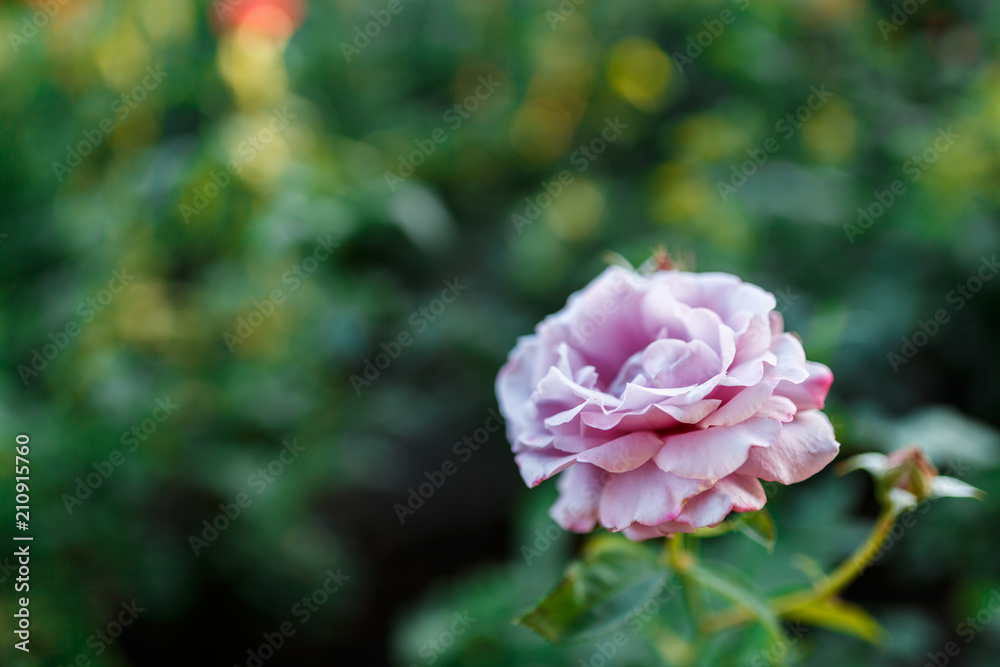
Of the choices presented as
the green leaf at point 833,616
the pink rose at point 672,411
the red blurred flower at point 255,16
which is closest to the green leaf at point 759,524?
the pink rose at point 672,411

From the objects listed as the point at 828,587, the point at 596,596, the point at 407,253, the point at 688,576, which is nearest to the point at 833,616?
the point at 828,587

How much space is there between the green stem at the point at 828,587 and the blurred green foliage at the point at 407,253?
7.5 inches

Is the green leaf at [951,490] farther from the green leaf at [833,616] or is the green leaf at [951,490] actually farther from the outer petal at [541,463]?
the outer petal at [541,463]

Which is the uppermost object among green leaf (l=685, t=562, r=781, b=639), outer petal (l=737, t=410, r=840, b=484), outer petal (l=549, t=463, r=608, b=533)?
outer petal (l=737, t=410, r=840, b=484)

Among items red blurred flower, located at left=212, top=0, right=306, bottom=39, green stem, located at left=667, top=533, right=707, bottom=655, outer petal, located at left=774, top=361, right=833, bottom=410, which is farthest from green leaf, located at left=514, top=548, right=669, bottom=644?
red blurred flower, located at left=212, top=0, right=306, bottom=39

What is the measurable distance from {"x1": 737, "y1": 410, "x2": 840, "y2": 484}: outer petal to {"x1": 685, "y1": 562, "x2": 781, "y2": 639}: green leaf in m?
0.22

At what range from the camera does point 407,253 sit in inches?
71.7

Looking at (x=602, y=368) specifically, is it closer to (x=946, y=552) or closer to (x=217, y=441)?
(x=946, y=552)

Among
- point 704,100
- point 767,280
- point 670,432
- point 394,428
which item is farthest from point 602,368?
point 704,100

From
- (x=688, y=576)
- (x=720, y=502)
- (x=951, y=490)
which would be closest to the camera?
(x=720, y=502)

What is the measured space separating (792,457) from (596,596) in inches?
10.0

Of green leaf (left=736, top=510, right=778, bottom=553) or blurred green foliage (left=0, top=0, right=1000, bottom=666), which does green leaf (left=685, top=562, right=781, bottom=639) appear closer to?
green leaf (left=736, top=510, right=778, bottom=553)

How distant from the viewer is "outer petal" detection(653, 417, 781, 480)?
1.69ft

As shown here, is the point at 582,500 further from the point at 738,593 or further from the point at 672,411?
the point at 738,593
